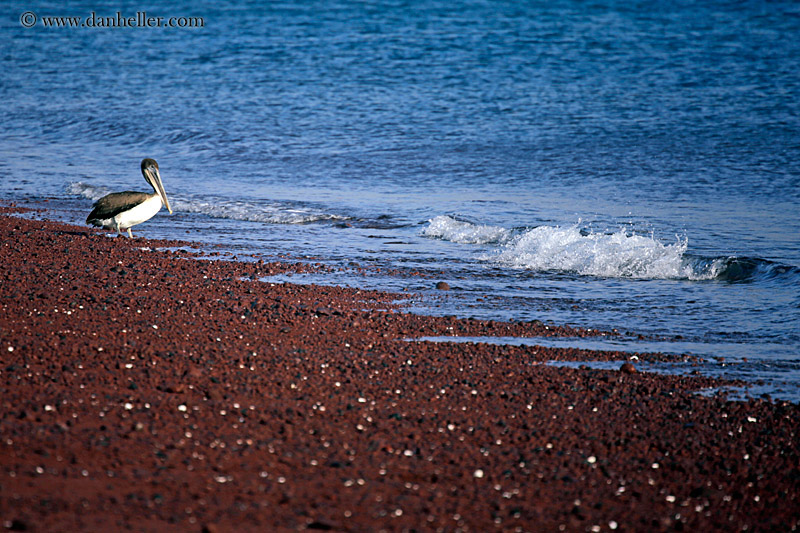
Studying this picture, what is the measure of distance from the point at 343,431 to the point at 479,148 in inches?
587

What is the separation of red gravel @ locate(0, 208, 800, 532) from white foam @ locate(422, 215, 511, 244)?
420cm

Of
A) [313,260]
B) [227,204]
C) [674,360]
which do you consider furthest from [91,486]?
[227,204]

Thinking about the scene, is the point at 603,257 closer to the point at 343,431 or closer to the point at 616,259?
the point at 616,259

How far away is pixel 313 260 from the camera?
973cm

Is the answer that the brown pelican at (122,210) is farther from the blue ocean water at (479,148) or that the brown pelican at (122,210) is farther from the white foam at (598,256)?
the white foam at (598,256)

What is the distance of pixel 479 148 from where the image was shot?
18.9 metres

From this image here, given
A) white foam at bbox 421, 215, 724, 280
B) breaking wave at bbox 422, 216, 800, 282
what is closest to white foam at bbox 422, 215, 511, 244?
white foam at bbox 421, 215, 724, 280

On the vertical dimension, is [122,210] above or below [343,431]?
above

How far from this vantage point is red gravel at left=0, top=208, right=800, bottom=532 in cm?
370

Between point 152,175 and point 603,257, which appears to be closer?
point 603,257

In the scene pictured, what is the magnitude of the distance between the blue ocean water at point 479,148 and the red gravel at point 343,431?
1.33 m

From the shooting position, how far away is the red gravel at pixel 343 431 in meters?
3.70

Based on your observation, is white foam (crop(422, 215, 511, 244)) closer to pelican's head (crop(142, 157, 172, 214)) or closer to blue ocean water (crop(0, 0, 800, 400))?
blue ocean water (crop(0, 0, 800, 400))

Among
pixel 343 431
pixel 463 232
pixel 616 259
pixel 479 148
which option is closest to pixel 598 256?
pixel 616 259
